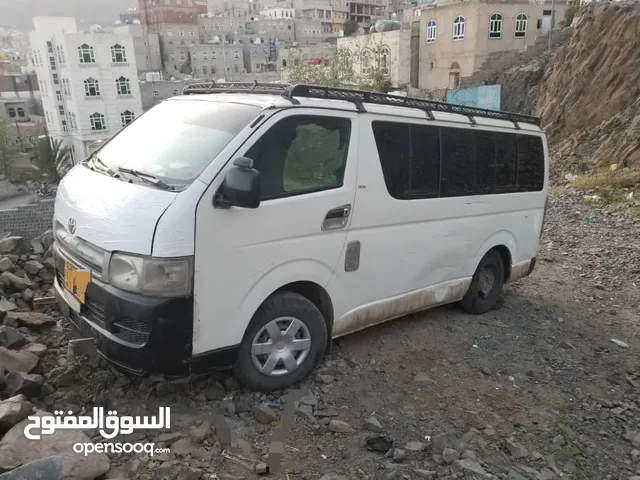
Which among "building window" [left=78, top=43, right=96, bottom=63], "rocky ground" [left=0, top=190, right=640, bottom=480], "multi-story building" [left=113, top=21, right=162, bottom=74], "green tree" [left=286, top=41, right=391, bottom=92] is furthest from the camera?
"multi-story building" [left=113, top=21, right=162, bottom=74]

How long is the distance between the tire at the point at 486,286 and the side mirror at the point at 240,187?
9.96 ft

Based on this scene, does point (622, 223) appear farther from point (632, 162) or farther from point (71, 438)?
point (71, 438)

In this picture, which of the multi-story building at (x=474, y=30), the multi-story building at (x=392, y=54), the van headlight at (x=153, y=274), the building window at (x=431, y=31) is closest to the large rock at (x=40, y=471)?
the van headlight at (x=153, y=274)

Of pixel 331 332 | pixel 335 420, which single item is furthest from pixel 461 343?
pixel 335 420

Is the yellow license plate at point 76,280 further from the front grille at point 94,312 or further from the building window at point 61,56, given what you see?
the building window at point 61,56

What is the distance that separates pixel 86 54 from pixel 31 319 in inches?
1551

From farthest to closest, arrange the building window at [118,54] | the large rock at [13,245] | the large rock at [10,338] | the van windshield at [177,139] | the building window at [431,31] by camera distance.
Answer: the building window at [118,54] → the building window at [431,31] → the large rock at [13,245] → the large rock at [10,338] → the van windshield at [177,139]

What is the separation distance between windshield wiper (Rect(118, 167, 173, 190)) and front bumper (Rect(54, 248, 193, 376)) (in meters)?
0.69

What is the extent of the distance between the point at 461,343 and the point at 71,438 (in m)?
3.38

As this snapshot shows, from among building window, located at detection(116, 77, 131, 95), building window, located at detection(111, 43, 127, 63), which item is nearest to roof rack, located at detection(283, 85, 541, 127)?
building window, located at detection(116, 77, 131, 95)

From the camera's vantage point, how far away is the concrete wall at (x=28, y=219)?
5.44 m

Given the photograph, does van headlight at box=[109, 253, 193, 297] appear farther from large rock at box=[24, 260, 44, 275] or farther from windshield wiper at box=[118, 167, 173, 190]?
large rock at box=[24, 260, 44, 275]

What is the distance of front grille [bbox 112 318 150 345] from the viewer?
9.61 feet

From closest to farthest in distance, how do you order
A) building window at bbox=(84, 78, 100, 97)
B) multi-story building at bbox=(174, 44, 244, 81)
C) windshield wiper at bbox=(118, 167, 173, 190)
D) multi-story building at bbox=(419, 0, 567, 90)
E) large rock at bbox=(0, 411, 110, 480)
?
1. large rock at bbox=(0, 411, 110, 480)
2. windshield wiper at bbox=(118, 167, 173, 190)
3. multi-story building at bbox=(419, 0, 567, 90)
4. building window at bbox=(84, 78, 100, 97)
5. multi-story building at bbox=(174, 44, 244, 81)
